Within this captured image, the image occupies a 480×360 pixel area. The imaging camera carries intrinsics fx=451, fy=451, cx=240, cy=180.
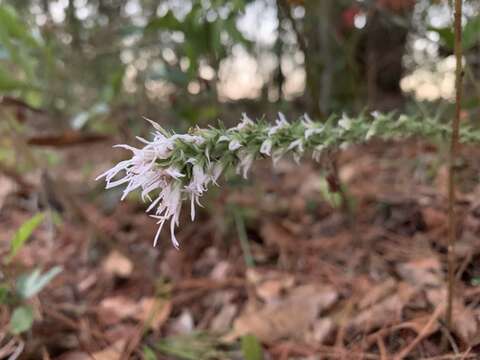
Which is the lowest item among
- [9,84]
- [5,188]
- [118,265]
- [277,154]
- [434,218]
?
[118,265]

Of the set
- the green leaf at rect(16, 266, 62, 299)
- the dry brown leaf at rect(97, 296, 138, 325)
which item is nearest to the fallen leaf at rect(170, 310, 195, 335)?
the dry brown leaf at rect(97, 296, 138, 325)

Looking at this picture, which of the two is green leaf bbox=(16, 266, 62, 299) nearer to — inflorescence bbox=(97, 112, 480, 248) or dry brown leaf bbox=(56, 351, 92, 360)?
dry brown leaf bbox=(56, 351, 92, 360)

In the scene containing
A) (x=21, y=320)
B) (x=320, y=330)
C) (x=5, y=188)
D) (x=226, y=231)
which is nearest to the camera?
(x=21, y=320)

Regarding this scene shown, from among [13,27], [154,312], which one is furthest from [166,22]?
[154,312]

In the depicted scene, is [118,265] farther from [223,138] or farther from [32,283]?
[223,138]

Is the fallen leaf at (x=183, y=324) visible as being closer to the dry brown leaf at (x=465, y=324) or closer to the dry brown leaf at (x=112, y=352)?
the dry brown leaf at (x=112, y=352)

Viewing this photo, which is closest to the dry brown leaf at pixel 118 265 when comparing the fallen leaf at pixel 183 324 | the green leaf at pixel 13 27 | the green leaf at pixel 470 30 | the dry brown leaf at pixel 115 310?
the dry brown leaf at pixel 115 310
